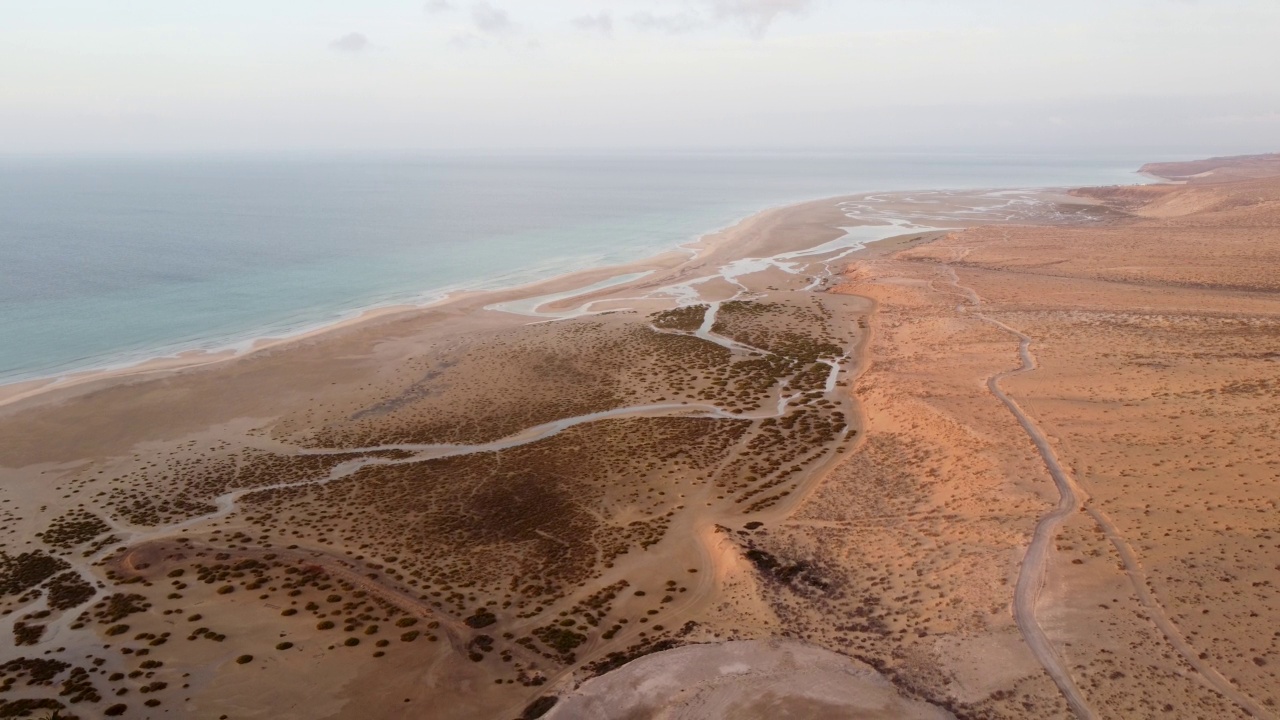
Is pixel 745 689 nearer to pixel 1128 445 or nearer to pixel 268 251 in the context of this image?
pixel 1128 445

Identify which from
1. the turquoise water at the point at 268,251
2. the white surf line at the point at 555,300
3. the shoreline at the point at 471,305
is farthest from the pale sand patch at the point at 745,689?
the turquoise water at the point at 268,251

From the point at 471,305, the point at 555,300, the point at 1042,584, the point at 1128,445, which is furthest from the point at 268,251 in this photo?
the point at 1042,584

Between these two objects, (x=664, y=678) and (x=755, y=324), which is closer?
(x=664, y=678)

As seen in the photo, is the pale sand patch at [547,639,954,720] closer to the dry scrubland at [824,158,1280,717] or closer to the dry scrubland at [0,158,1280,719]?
the dry scrubland at [0,158,1280,719]

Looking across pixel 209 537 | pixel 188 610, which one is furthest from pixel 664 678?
pixel 209 537

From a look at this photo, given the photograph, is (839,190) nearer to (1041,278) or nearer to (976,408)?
(1041,278)

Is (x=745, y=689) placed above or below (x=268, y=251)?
below
